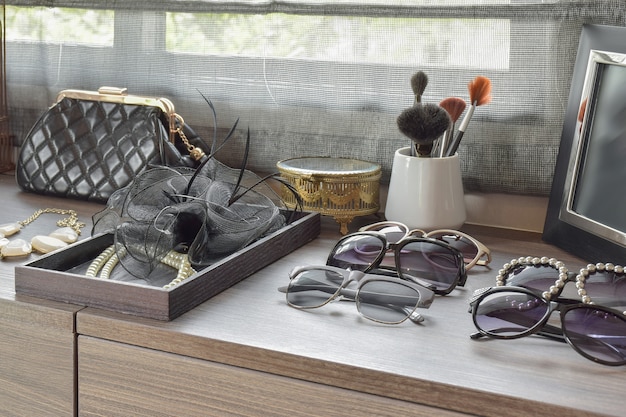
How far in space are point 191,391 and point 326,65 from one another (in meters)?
0.59

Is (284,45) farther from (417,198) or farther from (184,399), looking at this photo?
(184,399)

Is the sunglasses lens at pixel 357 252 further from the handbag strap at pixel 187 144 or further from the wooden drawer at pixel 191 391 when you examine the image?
the handbag strap at pixel 187 144

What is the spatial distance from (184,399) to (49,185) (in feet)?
1.88

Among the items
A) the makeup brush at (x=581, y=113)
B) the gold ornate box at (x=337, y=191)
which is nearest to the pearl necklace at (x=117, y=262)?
the gold ornate box at (x=337, y=191)

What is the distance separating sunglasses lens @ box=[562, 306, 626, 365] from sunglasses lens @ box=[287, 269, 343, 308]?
217 millimetres

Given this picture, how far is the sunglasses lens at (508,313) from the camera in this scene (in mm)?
708

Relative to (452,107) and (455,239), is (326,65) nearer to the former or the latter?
(452,107)

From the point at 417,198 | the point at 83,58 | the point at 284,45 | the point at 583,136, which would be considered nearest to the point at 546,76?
the point at 583,136

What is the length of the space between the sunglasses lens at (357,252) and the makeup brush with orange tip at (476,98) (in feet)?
0.69

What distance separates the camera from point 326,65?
1.17 m

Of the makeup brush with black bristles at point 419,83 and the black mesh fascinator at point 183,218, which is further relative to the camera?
the makeup brush with black bristles at point 419,83

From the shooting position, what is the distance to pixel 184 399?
724mm

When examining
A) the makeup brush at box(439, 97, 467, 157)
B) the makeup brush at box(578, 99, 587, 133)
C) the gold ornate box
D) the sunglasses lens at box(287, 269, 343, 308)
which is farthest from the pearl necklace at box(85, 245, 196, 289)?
the makeup brush at box(578, 99, 587, 133)

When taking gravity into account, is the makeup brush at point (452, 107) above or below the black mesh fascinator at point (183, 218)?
above
